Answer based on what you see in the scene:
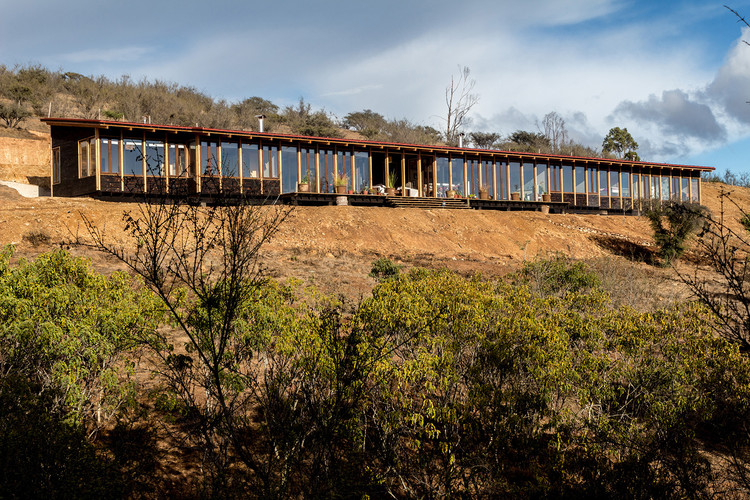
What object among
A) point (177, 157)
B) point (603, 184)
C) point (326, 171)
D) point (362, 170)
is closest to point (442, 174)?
point (362, 170)

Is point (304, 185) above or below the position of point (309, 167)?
below

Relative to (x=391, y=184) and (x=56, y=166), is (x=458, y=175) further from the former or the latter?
(x=56, y=166)

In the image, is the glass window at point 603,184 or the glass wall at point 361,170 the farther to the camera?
the glass window at point 603,184

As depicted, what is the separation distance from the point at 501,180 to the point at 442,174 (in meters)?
3.27

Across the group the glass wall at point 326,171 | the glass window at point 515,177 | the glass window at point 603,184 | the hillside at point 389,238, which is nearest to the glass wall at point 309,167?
the glass wall at point 326,171

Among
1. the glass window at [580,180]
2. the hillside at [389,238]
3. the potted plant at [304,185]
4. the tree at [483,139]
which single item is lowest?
the hillside at [389,238]

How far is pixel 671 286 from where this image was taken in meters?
18.0

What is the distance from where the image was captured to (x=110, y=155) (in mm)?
21828

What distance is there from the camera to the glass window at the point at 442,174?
93.5 ft

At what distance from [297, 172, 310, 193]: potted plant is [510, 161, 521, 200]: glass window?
11.0 meters

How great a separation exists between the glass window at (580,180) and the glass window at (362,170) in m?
11.9

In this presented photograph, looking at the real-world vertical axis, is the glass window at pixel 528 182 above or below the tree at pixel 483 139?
below

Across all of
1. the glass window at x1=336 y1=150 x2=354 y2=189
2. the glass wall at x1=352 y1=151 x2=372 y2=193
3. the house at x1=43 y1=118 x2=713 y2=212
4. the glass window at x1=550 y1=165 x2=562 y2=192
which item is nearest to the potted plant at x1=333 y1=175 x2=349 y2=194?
the house at x1=43 y1=118 x2=713 y2=212

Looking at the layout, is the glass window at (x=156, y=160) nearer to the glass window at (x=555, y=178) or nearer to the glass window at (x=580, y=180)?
the glass window at (x=555, y=178)
